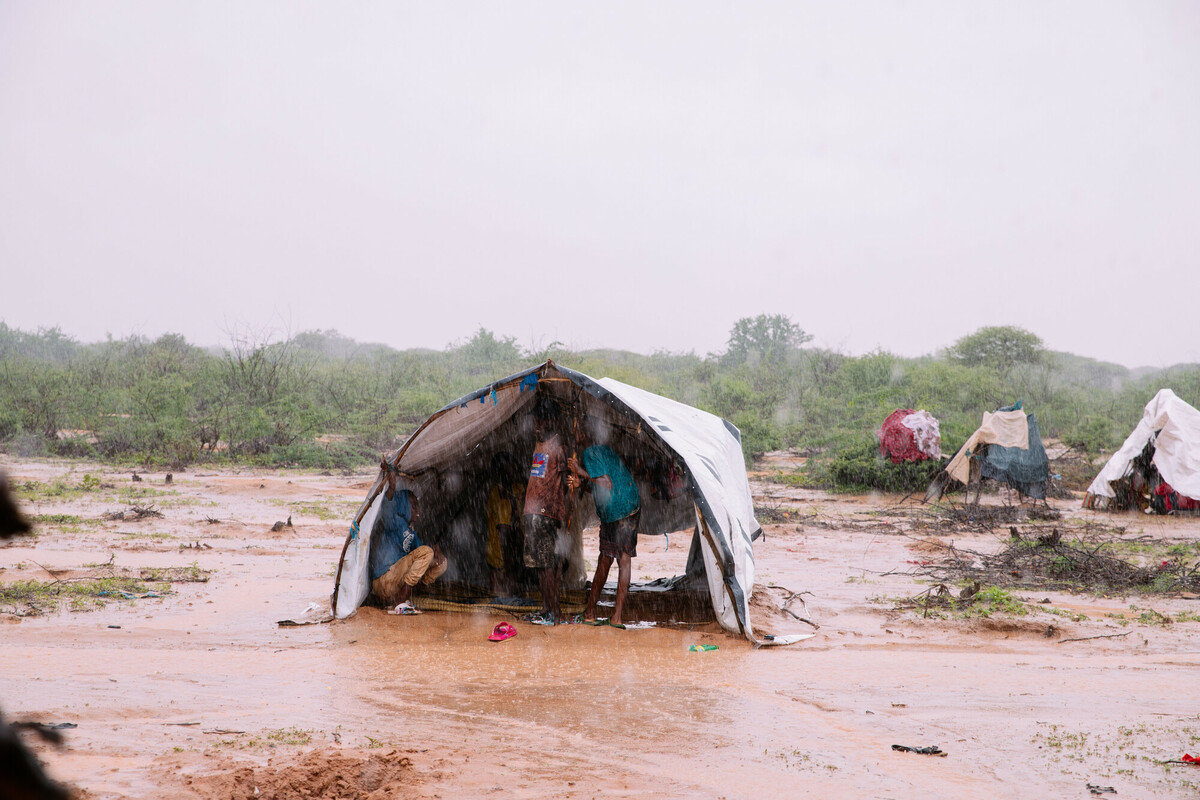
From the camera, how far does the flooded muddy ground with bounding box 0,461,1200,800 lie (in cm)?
357

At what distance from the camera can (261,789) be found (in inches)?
131

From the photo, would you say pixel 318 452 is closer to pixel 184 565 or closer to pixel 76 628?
pixel 184 565

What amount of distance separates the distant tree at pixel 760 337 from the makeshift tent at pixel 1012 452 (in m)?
31.6

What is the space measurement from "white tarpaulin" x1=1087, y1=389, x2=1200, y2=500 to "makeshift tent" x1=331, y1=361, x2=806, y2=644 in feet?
29.4

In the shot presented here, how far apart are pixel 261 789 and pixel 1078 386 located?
35.5 meters

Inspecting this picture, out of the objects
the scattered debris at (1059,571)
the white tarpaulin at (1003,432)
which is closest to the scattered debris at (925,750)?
the scattered debris at (1059,571)

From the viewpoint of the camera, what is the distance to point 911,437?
608 inches

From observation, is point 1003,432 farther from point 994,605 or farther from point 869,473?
point 994,605

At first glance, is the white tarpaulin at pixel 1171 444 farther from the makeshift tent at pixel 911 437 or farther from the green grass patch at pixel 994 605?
the green grass patch at pixel 994 605

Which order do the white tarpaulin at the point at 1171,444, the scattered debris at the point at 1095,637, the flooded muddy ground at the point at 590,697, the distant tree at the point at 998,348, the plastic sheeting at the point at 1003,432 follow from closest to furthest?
the flooded muddy ground at the point at 590,697 < the scattered debris at the point at 1095,637 < the white tarpaulin at the point at 1171,444 < the plastic sheeting at the point at 1003,432 < the distant tree at the point at 998,348

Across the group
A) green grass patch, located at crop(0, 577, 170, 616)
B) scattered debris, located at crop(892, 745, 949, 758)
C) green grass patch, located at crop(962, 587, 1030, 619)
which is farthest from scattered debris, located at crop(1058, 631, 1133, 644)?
green grass patch, located at crop(0, 577, 170, 616)

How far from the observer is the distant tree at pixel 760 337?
151 feet

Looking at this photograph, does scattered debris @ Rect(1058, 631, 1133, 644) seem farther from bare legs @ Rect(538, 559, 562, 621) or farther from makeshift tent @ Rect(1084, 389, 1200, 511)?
makeshift tent @ Rect(1084, 389, 1200, 511)

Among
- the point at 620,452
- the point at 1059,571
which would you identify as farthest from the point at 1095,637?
the point at 620,452
